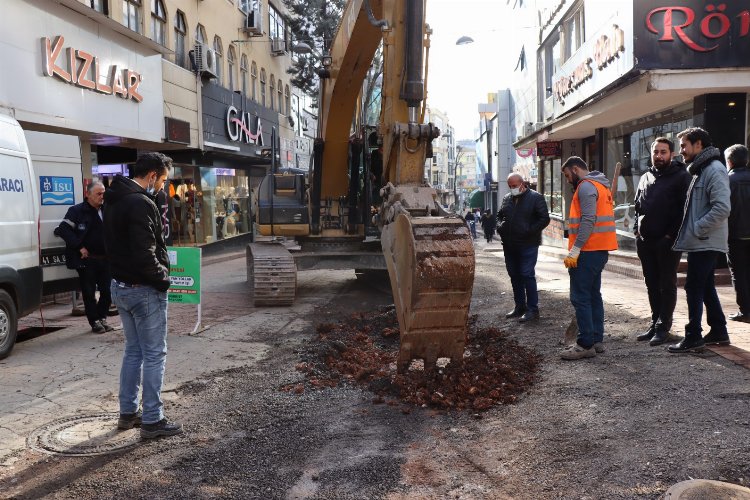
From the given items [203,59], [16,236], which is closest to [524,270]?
[16,236]

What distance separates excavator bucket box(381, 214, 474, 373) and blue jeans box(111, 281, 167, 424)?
5.99ft

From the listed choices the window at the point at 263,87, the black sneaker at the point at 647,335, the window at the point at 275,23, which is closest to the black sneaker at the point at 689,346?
the black sneaker at the point at 647,335

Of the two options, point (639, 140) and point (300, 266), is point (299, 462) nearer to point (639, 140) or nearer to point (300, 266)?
point (300, 266)

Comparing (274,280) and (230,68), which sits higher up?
(230,68)

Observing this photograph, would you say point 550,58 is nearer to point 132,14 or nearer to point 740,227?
point 132,14

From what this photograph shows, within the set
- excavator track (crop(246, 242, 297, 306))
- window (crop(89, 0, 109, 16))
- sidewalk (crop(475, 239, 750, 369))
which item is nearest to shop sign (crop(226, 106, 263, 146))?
window (crop(89, 0, 109, 16))

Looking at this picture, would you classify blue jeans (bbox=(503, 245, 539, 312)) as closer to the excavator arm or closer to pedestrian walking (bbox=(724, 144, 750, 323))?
the excavator arm

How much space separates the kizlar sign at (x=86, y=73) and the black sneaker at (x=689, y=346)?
452 inches

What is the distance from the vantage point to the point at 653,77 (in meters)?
10.9

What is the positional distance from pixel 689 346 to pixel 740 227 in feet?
6.54

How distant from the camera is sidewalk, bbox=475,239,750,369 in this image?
5.64 metres

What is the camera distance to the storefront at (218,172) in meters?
21.1

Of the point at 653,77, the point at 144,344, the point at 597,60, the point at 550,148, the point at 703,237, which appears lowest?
the point at 144,344

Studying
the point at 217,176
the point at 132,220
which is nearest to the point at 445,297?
the point at 132,220
